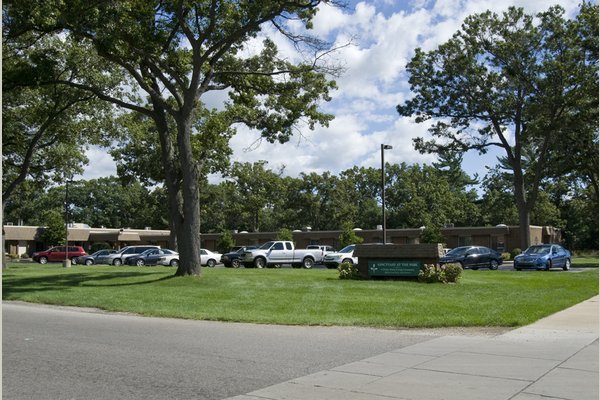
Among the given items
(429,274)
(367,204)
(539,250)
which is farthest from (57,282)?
(367,204)

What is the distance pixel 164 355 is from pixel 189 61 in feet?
60.0

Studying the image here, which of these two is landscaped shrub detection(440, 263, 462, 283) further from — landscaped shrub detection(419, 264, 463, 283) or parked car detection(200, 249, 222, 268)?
parked car detection(200, 249, 222, 268)

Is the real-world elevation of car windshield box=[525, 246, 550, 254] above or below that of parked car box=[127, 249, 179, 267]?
above

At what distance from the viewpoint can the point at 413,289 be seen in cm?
1931

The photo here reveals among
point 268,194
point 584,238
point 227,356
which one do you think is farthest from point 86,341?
point 584,238

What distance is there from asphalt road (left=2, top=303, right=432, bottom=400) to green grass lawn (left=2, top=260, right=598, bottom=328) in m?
1.34

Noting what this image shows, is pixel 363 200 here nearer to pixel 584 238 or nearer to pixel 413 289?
pixel 584 238

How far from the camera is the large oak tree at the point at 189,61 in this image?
20.0 m

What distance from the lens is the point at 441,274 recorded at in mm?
21547

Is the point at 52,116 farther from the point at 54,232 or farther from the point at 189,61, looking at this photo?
the point at 54,232

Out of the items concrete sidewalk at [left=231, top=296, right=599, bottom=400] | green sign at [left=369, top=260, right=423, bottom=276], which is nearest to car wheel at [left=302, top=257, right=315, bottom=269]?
green sign at [left=369, top=260, right=423, bottom=276]

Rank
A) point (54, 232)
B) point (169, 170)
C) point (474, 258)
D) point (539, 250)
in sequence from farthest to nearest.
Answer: point (54, 232), point (474, 258), point (539, 250), point (169, 170)

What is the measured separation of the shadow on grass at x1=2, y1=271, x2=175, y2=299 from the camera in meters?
21.4

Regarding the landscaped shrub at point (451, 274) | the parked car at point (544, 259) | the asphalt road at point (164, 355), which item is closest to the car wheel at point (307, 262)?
the parked car at point (544, 259)
